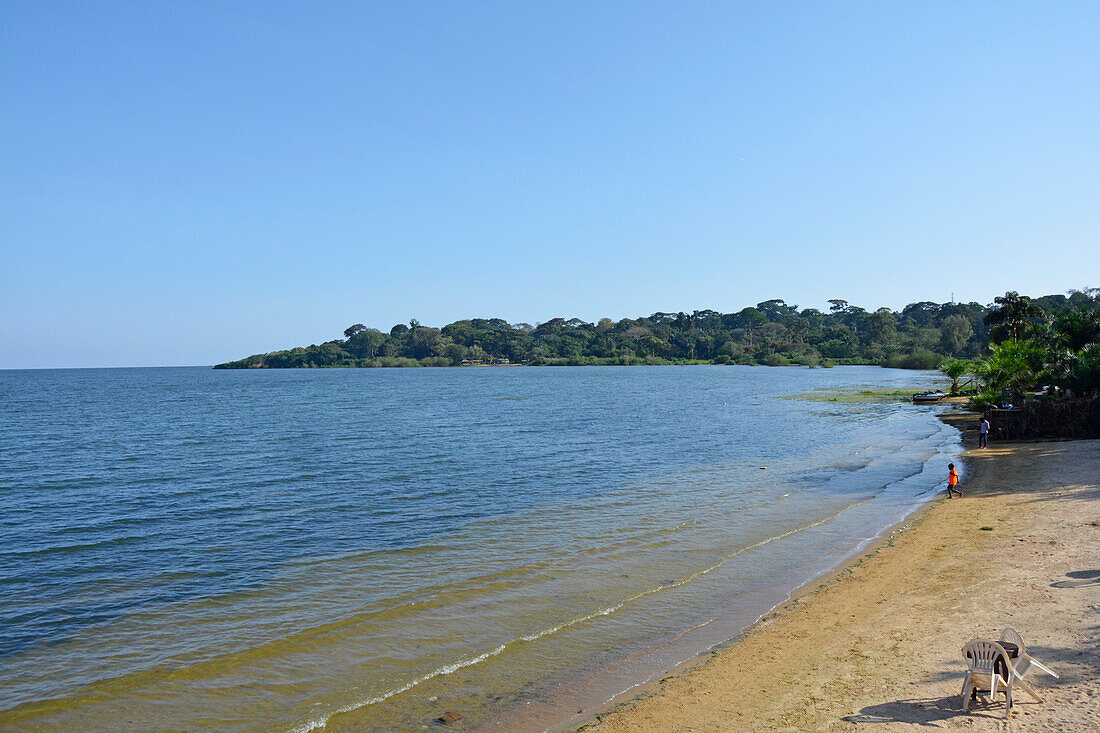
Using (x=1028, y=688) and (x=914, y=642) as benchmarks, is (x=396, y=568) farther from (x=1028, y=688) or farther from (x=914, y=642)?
(x=1028, y=688)

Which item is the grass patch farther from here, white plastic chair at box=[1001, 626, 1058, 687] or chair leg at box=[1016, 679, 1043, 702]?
chair leg at box=[1016, 679, 1043, 702]

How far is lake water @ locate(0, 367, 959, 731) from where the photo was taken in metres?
10.3

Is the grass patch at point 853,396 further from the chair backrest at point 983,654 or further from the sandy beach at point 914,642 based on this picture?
the chair backrest at point 983,654

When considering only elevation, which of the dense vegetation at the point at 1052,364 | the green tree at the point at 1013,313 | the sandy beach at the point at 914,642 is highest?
the green tree at the point at 1013,313

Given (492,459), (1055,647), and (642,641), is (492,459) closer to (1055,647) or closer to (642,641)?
(642,641)

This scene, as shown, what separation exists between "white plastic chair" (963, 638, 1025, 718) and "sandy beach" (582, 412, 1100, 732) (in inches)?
8.5

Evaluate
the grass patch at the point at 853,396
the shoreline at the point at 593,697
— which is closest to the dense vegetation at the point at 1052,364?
the grass patch at the point at 853,396

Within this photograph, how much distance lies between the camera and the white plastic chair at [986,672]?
7.78 metres

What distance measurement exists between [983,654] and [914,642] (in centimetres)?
286

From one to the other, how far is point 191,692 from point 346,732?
3130mm

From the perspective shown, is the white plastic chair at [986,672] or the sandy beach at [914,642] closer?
the white plastic chair at [986,672]

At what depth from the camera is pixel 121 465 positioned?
33.2 meters

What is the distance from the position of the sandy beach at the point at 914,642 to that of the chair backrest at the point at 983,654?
1.44ft

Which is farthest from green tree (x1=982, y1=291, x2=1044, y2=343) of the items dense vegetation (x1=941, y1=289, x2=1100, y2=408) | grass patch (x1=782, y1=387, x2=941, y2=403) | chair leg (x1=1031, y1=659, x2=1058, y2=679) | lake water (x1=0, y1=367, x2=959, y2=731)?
chair leg (x1=1031, y1=659, x2=1058, y2=679)
